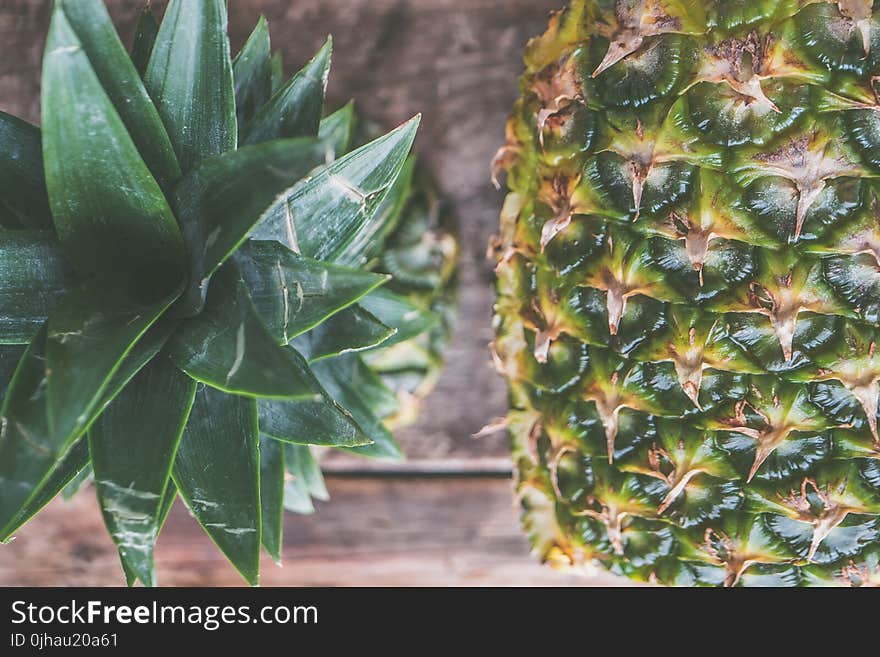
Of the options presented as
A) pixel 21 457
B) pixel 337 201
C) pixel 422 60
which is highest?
pixel 422 60

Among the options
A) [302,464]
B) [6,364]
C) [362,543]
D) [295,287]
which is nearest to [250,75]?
[295,287]

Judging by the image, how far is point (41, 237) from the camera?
2.15ft

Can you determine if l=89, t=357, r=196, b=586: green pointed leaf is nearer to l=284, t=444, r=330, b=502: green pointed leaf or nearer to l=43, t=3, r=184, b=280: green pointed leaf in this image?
l=43, t=3, r=184, b=280: green pointed leaf

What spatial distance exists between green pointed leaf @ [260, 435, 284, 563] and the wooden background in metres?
0.59

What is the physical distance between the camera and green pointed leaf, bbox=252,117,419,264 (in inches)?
28.2

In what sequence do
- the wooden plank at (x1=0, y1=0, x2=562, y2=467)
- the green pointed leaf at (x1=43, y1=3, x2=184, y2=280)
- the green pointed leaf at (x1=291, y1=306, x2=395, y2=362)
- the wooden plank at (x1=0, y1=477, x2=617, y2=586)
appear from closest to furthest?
the green pointed leaf at (x1=43, y1=3, x2=184, y2=280), the green pointed leaf at (x1=291, y1=306, x2=395, y2=362), the wooden plank at (x1=0, y1=0, x2=562, y2=467), the wooden plank at (x1=0, y1=477, x2=617, y2=586)

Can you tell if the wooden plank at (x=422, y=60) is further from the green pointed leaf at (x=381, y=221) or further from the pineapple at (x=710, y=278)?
the pineapple at (x=710, y=278)

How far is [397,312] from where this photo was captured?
99 cm

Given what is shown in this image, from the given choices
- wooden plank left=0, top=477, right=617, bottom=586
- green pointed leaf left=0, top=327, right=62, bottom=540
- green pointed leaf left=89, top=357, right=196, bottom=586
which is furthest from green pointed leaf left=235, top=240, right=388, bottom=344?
wooden plank left=0, top=477, right=617, bottom=586

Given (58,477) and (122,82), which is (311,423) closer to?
(58,477)

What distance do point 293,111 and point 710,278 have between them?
1.66 feet
